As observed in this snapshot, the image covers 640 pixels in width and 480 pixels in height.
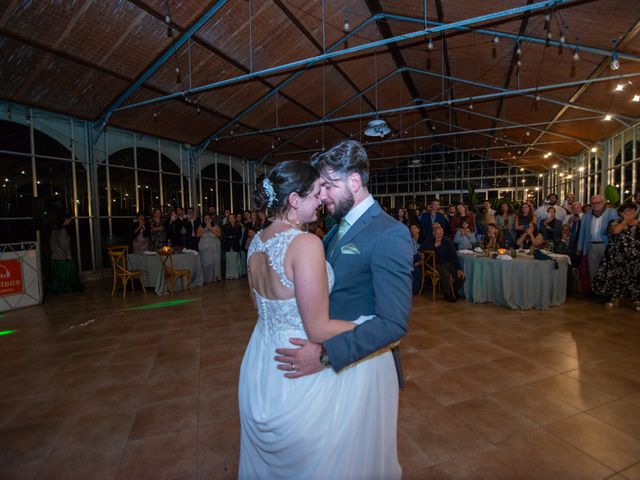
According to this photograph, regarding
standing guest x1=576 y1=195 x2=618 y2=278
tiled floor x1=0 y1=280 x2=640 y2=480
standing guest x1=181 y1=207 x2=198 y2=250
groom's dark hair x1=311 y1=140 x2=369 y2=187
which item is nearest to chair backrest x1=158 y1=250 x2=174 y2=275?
standing guest x1=181 y1=207 x2=198 y2=250

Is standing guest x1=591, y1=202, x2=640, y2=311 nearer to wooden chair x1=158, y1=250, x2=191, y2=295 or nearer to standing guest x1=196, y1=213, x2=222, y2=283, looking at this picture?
wooden chair x1=158, y1=250, x2=191, y2=295

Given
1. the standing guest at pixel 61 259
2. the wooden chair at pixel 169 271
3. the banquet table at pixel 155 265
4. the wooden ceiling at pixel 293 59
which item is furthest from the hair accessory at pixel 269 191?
the standing guest at pixel 61 259

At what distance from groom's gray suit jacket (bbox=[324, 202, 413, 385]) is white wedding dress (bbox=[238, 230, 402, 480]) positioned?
0.08 metres

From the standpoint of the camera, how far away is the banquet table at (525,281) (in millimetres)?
4926

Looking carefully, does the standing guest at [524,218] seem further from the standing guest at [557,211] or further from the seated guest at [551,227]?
the standing guest at [557,211]

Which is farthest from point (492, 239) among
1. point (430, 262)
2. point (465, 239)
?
point (430, 262)

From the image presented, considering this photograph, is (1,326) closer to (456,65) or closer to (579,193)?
(456,65)

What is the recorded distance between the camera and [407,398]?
2588 millimetres

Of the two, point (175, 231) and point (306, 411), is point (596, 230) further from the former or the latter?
point (175, 231)

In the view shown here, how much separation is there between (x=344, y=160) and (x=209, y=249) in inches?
272

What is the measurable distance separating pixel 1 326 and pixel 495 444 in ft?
19.4

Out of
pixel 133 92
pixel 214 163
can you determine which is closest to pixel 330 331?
pixel 133 92

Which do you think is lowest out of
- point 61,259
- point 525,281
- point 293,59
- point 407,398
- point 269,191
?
point 407,398

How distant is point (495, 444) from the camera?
6.75ft
